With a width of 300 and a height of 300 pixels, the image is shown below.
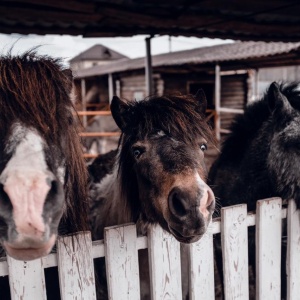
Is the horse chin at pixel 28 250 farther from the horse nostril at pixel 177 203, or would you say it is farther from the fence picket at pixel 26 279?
the horse nostril at pixel 177 203

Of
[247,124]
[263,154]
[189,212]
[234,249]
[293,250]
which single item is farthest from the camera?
[247,124]

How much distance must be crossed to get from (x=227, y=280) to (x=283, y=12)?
3644 millimetres

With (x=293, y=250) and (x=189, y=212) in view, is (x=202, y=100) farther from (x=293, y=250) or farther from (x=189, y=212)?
(x=293, y=250)

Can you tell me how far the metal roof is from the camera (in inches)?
144

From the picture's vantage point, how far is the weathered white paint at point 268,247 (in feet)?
7.01

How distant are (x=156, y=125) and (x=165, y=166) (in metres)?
0.30

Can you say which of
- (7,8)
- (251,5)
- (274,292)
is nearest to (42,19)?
(7,8)

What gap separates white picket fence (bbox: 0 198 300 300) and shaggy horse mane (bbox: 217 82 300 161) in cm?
106

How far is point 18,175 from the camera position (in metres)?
1.20

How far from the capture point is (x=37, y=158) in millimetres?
1306

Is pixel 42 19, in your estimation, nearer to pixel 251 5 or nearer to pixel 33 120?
pixel 251 5

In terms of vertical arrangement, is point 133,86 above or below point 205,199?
above

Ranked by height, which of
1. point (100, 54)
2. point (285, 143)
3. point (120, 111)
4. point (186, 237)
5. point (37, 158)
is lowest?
point (186, 237)

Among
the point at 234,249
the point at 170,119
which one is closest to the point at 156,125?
the point at 170,119
